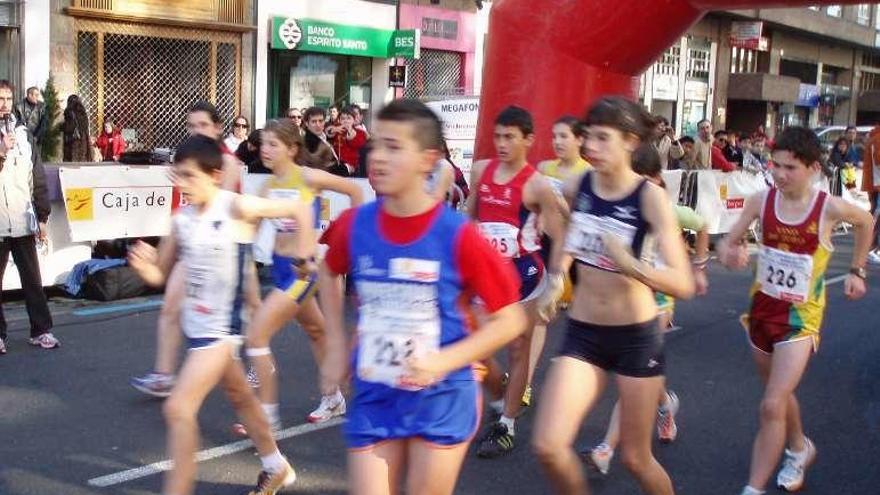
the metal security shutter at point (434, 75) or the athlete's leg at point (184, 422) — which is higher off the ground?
the metal security shutter at point (434, 75)

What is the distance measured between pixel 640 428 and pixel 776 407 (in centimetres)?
110

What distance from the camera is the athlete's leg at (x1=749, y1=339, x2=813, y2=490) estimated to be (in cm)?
485

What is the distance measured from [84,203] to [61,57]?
7.43m

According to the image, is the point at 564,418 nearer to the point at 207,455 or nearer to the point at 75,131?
the point at 207,455

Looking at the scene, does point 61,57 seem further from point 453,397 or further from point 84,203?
point 453,397

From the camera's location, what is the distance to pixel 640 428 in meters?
4.04

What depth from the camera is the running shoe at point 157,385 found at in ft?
21.0

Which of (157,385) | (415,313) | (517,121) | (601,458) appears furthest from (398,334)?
(157,385)

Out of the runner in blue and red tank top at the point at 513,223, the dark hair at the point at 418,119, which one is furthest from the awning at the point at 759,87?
the dark hair at the point at 418,119

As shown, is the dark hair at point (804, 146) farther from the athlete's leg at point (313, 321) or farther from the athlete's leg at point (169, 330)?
the athlete's leg at point (169, 330)

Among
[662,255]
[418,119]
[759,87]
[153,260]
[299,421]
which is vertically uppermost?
[759,87]

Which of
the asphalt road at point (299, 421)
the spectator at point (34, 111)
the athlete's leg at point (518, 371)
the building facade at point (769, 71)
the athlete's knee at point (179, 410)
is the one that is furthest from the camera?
the building facade at point (769, 71)

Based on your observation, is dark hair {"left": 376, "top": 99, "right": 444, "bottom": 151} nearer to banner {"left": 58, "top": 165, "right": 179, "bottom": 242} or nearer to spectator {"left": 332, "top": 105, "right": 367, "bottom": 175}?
banner {"left": 58, "top": 165, "right": 179, "bottom": 242}

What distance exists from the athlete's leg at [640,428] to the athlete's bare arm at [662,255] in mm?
453
